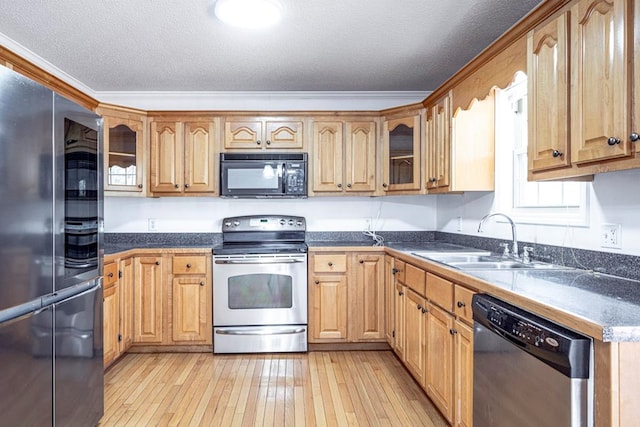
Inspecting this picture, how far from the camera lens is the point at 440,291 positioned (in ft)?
6.59

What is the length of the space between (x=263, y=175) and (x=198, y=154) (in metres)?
0.63

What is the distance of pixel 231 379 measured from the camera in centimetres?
264

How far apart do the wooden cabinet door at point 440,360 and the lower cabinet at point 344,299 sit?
38.0 inches

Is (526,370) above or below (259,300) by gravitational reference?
above

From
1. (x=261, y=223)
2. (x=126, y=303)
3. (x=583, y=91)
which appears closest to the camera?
(x=583, y=91)

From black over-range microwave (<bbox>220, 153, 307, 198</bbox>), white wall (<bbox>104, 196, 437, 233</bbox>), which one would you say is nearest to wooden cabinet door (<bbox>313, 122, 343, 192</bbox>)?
black over-range microwave (<bbox>220, 153, 307, 198</bbox>)

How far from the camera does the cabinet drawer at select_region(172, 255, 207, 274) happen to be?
3090mm

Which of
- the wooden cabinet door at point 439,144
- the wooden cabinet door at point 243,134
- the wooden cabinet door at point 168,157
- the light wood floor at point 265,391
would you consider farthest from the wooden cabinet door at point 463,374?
the wooden cabinet door at point 168,157

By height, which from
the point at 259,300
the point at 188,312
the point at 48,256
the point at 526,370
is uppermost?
the point at 48,256

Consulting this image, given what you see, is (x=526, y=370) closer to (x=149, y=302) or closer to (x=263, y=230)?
(x=263, y=230)

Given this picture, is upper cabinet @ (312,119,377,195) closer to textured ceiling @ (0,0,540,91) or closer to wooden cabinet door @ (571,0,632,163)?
textured ceiling @ (0,0,540,91)

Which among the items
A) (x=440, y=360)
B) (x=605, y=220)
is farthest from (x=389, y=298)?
(x=605, y=220)

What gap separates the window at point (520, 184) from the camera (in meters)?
2.03

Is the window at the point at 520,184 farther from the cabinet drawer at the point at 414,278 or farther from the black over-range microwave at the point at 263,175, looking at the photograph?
the black over-range microwave at the point at 263,175
